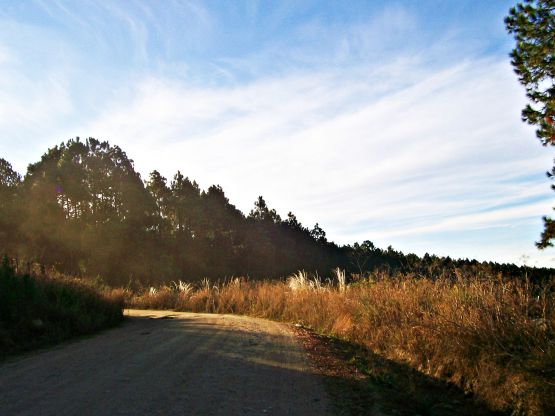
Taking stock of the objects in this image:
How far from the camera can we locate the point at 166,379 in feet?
18.5

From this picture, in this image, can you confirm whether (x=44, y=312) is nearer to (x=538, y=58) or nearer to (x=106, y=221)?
(x=538, y=58)

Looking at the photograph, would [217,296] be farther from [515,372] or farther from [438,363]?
[515,372]

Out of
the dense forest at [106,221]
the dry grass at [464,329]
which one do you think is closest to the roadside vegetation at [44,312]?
the dry grass at [464,329]

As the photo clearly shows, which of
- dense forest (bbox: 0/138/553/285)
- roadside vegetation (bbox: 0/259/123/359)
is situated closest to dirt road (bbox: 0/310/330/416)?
roadside vegetation (bbox: 0/259/123/359)

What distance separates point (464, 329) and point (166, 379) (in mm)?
4564

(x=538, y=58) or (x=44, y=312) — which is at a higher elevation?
(x=538, y=58)

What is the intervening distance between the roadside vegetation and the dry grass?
5.56 m

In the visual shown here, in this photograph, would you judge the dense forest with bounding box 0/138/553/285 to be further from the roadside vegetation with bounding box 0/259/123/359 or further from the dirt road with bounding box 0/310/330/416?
the dirt road with bounding box 0/310/330/416

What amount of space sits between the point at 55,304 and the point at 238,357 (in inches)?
226

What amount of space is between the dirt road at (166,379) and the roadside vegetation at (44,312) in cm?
90

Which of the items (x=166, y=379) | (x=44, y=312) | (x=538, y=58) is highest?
(x=538, y=58)

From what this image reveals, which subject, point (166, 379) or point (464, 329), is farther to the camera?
point (464, 329)

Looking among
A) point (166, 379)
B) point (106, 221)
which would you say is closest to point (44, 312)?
point (166, 379)

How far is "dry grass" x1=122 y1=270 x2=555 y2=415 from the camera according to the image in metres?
5.60
